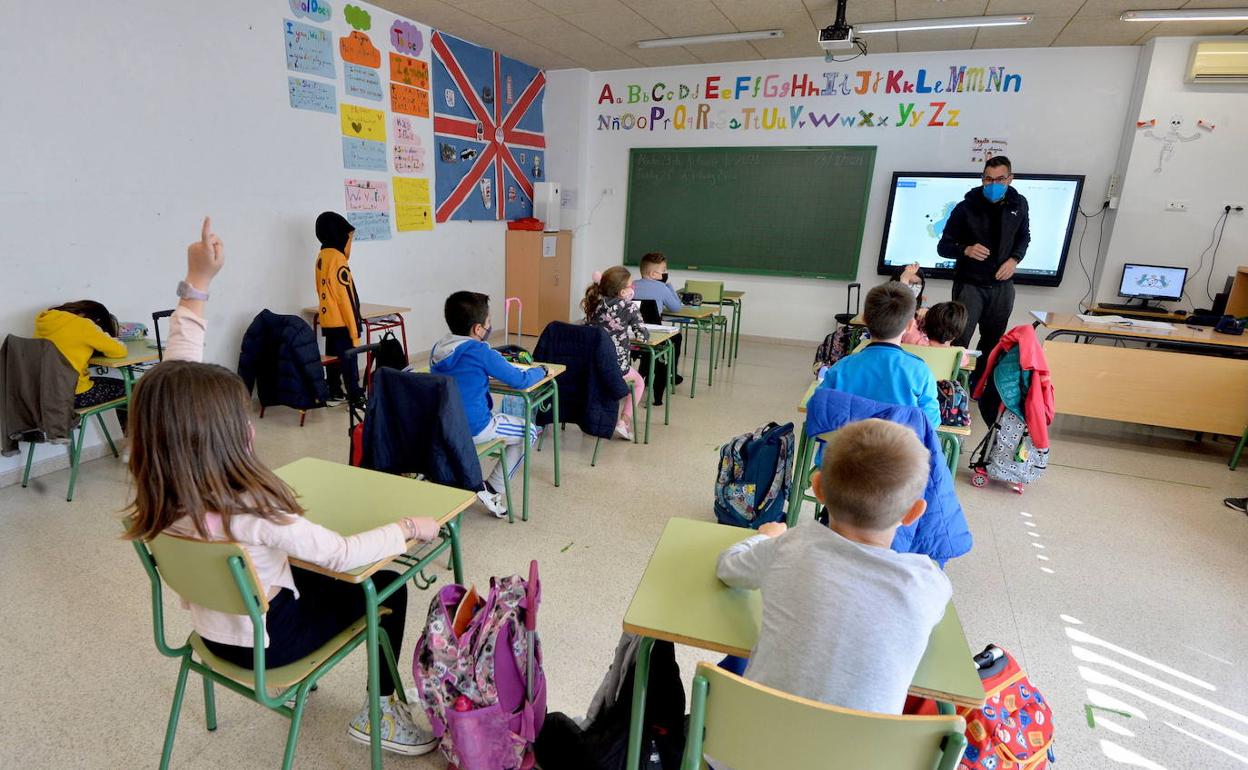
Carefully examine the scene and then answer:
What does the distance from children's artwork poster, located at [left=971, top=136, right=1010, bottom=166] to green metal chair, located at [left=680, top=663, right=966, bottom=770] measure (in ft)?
20.1

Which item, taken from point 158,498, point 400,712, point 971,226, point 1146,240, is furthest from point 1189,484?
point 158,498

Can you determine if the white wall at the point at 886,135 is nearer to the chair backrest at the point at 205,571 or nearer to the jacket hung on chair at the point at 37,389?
the jacket hung on chair at the point at 37,389

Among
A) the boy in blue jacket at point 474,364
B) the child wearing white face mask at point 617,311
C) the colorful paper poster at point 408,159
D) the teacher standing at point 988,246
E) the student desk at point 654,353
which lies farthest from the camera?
the colorful paper poster at point 408,159

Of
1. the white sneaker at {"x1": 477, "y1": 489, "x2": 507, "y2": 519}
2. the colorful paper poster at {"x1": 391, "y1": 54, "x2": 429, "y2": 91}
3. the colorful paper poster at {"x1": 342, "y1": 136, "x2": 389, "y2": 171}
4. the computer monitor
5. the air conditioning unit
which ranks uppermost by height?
the air conditioning unit

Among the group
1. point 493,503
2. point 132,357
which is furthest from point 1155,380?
point 132,357

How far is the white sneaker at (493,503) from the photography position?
9.35ft

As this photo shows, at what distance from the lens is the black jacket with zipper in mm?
4398

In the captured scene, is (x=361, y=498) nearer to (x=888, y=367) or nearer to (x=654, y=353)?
(x=888, y=367)

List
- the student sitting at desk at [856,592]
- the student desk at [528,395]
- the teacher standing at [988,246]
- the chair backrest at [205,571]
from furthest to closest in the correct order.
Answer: the teacher standing at [988,246], the student desk at [528,395], the chair backrest at [205,571], the student sitting at desk at [856,592]

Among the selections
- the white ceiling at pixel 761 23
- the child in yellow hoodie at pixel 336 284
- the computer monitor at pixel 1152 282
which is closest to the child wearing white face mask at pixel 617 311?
the child in yellow hoodie at pixel 336 284

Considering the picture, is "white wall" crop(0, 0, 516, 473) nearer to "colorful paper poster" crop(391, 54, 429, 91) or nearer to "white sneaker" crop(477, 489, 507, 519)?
"colorful paper poster" crop(391, 54, 429, 91)

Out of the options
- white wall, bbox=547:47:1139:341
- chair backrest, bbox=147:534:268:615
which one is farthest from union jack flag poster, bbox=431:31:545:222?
chair backrest, bbox=147:534:268:615

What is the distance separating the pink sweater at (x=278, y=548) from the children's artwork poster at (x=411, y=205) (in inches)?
175

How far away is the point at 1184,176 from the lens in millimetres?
5117
